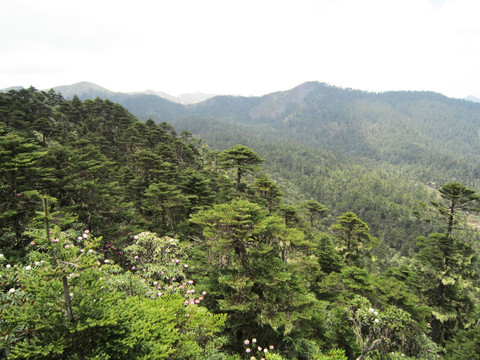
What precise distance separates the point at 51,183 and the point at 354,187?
9330cm

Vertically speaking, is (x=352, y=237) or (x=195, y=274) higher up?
(x=195, y=274)

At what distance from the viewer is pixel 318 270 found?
16922 millimetres

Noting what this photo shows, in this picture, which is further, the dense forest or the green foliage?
the green foliage

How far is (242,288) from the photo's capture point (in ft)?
26.6

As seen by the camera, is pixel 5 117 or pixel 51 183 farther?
pixel 5 117

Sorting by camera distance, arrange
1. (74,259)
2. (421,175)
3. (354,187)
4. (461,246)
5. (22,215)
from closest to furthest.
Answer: (74,259) < (22,215) < (461,246) < (354,187) < (421,175)

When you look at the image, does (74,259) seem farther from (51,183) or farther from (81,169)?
(81,169)

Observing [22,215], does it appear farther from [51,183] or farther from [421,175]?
[421,175]

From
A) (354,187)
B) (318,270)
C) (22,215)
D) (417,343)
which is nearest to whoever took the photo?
(22,215)

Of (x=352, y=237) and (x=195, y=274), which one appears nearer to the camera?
(x=195, y=274)

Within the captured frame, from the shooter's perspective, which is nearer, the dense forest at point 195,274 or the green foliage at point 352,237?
the dense forest at point 195,274

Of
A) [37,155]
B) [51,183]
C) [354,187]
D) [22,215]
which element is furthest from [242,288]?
[354,187]

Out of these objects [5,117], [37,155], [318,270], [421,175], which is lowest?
[421,175]

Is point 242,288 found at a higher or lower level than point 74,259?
lower
